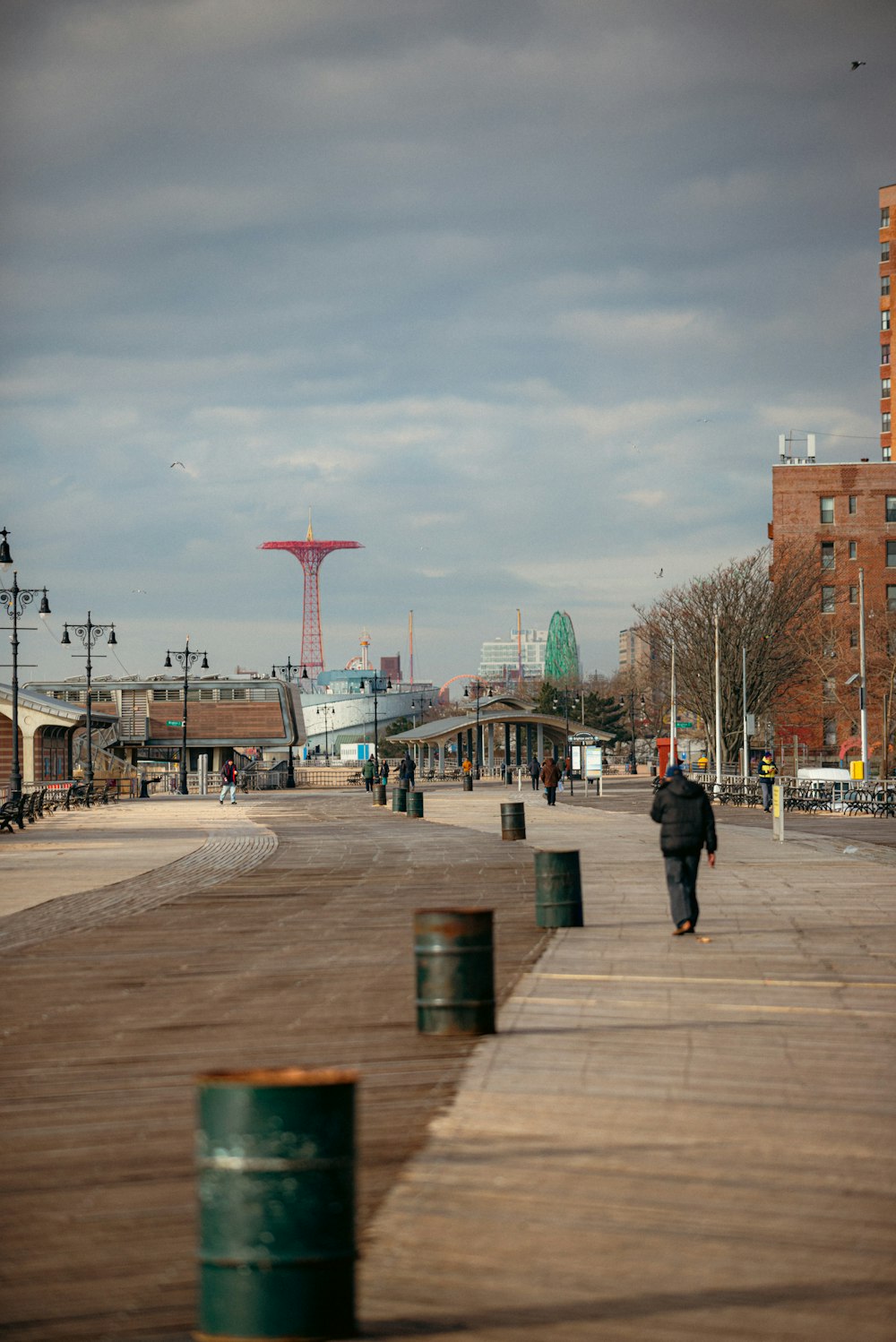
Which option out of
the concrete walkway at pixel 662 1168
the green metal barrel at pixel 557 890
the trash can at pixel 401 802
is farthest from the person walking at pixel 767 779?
the concrete walkway at pixel 662 1168

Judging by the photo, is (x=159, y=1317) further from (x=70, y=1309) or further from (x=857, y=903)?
(x=857, y=903)

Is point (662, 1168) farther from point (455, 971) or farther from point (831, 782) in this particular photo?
point (831, 782)

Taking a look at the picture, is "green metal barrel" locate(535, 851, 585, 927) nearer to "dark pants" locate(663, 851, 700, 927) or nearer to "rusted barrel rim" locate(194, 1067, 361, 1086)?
"dark pants" locate(663, 851, 700, 927)

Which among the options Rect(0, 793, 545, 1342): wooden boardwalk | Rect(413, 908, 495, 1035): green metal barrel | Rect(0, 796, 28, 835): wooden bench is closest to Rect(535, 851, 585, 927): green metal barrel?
Rect(0, 793, 545, 1342): wooden boardwalk

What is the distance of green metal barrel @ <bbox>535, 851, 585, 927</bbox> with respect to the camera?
1595cm

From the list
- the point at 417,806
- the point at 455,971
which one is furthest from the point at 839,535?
the point at 455,971

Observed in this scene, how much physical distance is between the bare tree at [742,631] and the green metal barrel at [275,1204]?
68.6 meters

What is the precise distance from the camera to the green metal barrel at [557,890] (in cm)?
1595

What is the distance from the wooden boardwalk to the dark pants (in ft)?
4.60

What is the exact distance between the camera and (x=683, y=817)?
1559 cm

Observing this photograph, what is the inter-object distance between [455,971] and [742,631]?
2584 inches

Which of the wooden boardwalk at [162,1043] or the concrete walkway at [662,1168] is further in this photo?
the wooden boardwalk at [162,1043]

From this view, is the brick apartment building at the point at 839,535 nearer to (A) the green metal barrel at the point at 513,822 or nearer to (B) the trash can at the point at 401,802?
(B) the trash can at the point at 401,802

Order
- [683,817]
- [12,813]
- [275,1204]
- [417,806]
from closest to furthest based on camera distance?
1. [275,1204]
2. [683,817]
3. [12,813]
4. [417,806]
